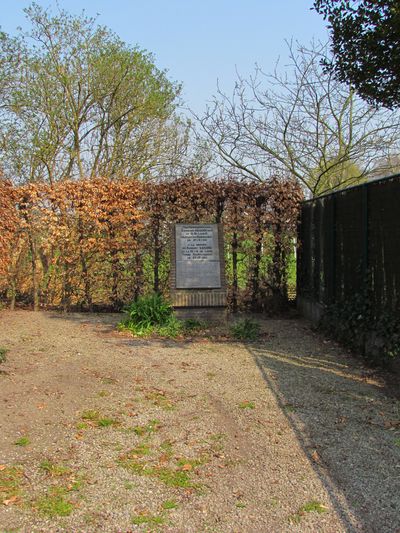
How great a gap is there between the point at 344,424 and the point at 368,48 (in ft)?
13.6

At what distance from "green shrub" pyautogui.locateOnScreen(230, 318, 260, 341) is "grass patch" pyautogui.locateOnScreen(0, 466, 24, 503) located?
5.38 m

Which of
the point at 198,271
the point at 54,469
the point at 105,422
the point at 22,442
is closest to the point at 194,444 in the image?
the point at 105,422

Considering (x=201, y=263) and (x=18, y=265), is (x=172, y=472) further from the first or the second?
(x=18, y=265)

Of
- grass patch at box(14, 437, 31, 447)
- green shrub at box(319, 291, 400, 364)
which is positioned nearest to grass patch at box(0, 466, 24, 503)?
grass patch at box(14, 437, 31, 447)

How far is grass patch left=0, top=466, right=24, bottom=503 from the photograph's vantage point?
3337 millimetres

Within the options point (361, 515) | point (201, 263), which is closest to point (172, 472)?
point (361, 515)

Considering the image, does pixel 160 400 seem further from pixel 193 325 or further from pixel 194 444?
pixel 193 325

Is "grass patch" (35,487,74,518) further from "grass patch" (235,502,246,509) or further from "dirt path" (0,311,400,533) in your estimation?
"grass patch" (235,502,246,509)

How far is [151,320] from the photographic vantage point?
30.6ft

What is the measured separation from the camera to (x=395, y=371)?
644 cm

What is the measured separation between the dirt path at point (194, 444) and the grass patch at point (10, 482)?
0.04 ft

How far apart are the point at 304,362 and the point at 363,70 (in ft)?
12.1

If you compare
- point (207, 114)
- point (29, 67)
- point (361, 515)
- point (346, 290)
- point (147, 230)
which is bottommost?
point (361, 515)

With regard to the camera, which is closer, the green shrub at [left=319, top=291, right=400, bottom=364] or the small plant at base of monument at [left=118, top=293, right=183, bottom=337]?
the green shrub at [left=319, top=291, right=400, bottom=364]
